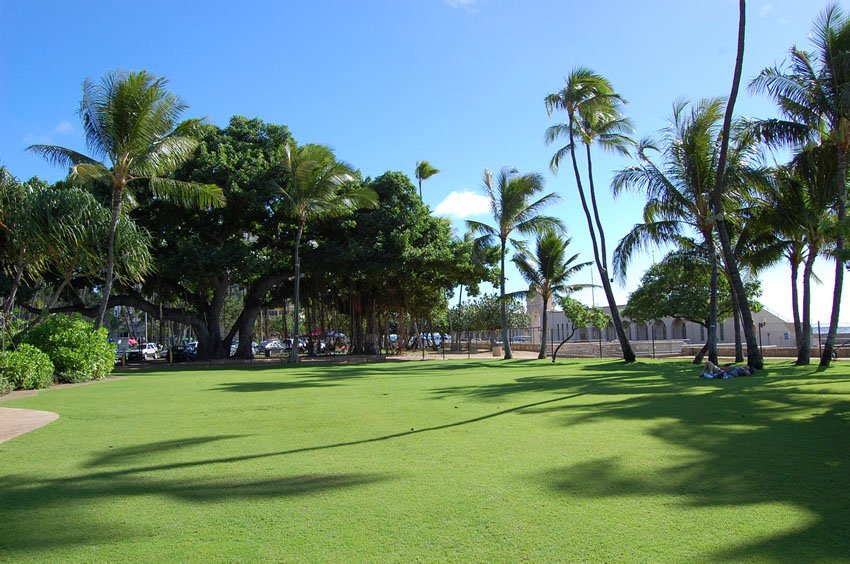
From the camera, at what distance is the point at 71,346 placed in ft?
57.3

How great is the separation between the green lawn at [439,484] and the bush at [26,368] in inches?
226

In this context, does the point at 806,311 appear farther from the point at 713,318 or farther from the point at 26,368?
the point at 26,368

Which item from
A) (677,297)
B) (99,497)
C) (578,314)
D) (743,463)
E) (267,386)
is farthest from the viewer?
(677,297)

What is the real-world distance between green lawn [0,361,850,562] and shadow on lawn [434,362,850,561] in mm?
25

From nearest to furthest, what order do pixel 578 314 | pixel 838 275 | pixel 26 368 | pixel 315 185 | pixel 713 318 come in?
pixel 26 368 → pixel 838 275 → pixel 713 318 → pixel 315 185 → pixel 578 314

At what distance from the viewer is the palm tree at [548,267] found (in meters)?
30.8

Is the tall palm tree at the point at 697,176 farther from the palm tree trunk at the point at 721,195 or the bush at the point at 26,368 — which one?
the bush at the point at 26,368

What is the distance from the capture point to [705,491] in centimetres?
488

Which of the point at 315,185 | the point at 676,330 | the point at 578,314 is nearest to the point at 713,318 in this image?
the point at 578,314

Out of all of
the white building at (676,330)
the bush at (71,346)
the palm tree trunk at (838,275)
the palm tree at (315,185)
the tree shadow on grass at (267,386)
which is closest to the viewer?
the tree shadow on grass at (267,386)

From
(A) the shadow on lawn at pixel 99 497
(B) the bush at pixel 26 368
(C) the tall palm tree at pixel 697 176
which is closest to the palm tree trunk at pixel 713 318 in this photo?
(C) the tall palm tree at pixel 697 176

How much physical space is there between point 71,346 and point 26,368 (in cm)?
289

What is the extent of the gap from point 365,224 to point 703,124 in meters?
15.5

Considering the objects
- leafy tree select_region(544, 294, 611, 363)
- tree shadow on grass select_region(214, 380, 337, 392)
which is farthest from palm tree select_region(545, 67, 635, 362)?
tree shadow on grass select_region(214, 380, 337, 392)
